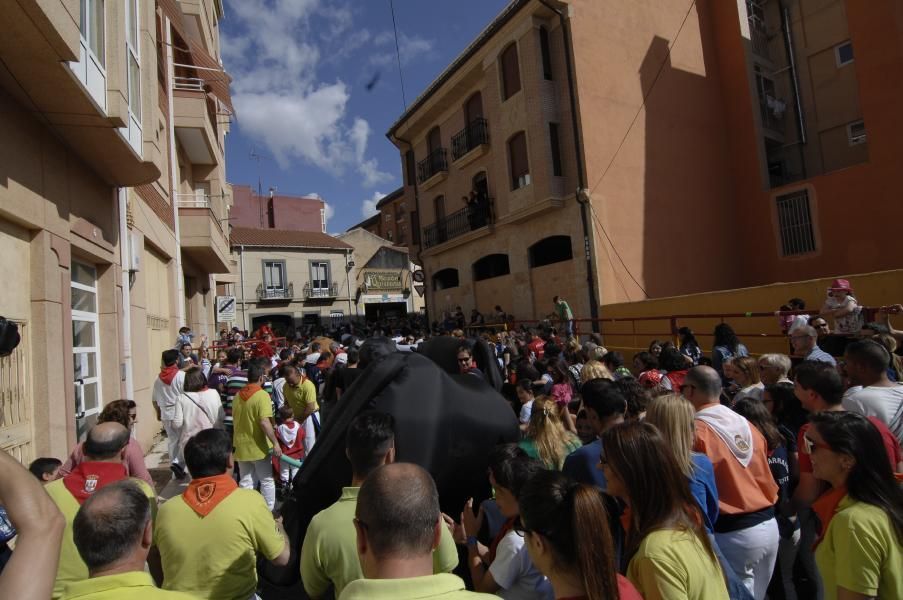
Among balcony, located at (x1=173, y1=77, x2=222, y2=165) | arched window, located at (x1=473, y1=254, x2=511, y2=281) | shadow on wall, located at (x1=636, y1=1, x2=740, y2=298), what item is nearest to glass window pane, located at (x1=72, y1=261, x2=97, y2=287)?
balcony, located at (x1=173, y1=77, x2=222, y2=165)

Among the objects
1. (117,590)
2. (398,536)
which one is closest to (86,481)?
(117,590)

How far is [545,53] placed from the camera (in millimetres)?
16578

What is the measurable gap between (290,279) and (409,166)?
1312cm

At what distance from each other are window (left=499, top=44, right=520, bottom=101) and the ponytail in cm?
1758

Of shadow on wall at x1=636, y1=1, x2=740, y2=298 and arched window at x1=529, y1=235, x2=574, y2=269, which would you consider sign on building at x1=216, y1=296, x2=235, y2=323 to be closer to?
arched window at x1=529, y1=235, x2=574, y2=269

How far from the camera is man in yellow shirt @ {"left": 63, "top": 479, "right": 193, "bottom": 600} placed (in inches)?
62.1

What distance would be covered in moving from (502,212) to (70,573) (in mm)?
16991

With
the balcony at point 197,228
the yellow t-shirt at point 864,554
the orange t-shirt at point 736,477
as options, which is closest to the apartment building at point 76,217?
the balcony at point 197,228

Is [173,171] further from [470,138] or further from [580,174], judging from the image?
[470,138]

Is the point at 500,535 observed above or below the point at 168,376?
below

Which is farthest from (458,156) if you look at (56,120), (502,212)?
(56,120)

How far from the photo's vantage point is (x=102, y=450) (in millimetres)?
3121

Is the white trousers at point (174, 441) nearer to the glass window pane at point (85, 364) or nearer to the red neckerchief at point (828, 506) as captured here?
the glass window pane at point (85, 364)

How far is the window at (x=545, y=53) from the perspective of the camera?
16.5 metres
